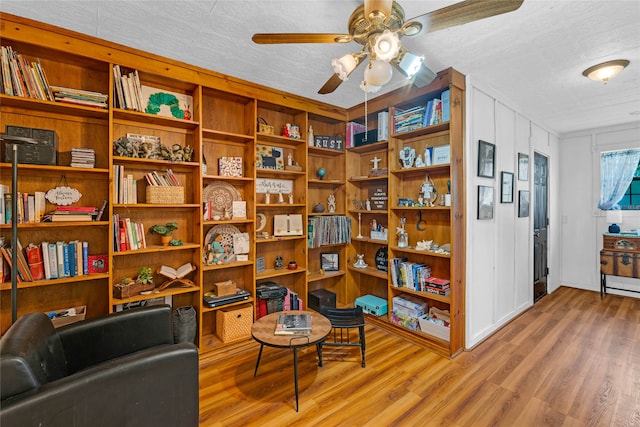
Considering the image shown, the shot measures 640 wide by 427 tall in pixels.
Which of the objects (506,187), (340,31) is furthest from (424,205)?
(340,31)

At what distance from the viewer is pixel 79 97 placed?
209 cm

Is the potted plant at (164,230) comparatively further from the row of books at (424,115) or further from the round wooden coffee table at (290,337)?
the row of books at (424,115)

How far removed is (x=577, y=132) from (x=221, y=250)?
18.1 feet

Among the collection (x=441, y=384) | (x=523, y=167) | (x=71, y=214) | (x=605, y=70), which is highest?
(x=605, y=70)

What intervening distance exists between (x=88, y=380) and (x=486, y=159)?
3297mm

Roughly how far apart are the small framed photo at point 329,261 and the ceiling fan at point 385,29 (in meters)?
2.43

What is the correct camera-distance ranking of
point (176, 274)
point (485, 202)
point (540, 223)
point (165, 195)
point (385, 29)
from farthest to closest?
point (540, 223), point (485, 202), point (176, 274), point (165, 195), point (385, 29)

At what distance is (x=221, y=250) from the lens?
9.20ft

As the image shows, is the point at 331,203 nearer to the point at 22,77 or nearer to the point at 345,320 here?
the point at 345,320

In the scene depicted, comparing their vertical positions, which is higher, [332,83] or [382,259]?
[332,83]

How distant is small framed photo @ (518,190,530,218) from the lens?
3.43 metres

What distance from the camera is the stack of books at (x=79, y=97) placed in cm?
204

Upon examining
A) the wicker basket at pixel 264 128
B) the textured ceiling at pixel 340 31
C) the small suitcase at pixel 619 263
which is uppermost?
the textured ceiling at pixel 340 31

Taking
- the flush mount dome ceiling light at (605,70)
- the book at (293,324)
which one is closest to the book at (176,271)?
the book at (293,324)
